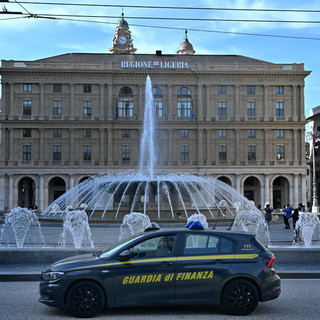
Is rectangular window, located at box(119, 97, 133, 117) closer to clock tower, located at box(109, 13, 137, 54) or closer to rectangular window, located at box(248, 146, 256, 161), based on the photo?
rectangular window, located at box(248, 146, 256, 161)

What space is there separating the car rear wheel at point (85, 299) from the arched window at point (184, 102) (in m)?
56.0

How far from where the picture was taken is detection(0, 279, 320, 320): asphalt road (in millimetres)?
7941

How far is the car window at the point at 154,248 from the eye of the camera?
8.09 metres

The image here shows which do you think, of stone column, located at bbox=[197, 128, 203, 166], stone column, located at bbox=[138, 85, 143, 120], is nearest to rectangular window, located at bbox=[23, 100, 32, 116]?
stone column, located at bbox=[138, 85, 143, 120]

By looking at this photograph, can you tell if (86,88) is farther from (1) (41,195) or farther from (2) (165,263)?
(2) (165,263)

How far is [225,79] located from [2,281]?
179ft

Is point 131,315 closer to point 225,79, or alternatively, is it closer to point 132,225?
point 132,225

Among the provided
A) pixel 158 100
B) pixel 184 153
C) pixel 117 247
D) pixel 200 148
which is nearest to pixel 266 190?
pixel 200 148

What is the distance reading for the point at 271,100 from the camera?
63.8 m

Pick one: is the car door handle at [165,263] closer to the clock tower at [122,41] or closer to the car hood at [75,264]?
the car hood at [75,264]

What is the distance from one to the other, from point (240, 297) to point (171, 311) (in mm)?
1200

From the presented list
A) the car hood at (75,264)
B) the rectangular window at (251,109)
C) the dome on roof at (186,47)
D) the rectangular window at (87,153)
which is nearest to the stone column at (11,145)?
the rectangular window at (87,153)

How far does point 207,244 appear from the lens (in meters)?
8.25

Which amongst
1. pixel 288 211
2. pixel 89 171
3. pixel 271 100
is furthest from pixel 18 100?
pixel 288 211
